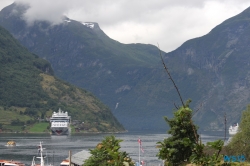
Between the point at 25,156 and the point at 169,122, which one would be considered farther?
the point at 25,156

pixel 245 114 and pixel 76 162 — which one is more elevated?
pixel 245 114

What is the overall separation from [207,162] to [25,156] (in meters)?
134

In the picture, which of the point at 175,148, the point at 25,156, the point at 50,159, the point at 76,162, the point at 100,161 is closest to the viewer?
the point at 175,148

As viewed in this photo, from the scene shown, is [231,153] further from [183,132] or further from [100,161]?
[183,132]

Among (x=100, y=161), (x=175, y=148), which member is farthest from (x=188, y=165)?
(x=100, y=161)

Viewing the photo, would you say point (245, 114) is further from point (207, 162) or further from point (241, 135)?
point (207, 162)

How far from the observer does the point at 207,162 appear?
62.9 feet

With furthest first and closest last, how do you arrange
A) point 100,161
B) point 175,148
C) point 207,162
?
point 100,161, point 175,148, point 207,162

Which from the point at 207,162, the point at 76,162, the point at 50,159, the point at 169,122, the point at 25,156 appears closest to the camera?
the point at 207,162

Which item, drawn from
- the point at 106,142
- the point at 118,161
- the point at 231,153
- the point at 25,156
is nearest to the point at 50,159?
the point at 25,156

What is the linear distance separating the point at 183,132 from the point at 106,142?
14.1 m

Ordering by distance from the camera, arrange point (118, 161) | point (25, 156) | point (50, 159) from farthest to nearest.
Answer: point (25, 156), point (50, 159), point (118, 161)

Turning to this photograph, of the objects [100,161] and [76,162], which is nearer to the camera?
[100,161]

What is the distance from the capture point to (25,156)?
148 metres
